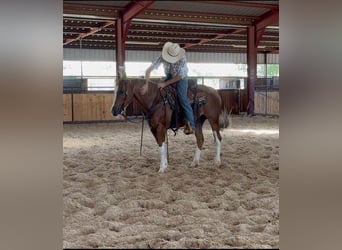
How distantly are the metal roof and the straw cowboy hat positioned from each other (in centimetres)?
696

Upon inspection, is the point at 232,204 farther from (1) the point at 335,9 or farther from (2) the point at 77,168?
(1) the point at 335,9

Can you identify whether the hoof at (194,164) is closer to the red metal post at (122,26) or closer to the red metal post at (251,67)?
the red metal post at (122,26)

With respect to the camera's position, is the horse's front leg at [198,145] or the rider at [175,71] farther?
the horse's front leg at [198,145]

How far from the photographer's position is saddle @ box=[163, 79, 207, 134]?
168 inches

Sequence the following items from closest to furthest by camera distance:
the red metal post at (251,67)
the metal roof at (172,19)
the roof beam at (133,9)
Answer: the roof beam at (133,9) < the metal roof at (172,19) < the red metal post at (251,67)

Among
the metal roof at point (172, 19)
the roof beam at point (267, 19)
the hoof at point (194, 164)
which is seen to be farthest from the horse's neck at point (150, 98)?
the roof beam at point (267, 19)

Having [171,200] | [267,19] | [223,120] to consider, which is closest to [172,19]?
[267,19]

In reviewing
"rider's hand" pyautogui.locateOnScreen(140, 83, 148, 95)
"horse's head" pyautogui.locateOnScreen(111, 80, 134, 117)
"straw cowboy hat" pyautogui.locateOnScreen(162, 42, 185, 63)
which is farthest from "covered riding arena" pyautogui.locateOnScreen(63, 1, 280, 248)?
"straw cowboy hat" pyautogui.locateOnScreen(162, 42, 185, 63)

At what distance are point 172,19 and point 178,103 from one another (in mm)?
7986

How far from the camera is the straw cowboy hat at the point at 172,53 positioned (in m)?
4.11

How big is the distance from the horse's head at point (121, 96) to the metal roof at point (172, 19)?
6957mm

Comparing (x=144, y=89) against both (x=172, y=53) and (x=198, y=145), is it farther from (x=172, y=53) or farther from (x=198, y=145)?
(x=198, y=145)

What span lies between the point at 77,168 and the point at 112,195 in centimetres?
134

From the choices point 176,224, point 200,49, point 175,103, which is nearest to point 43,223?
point 176,224
